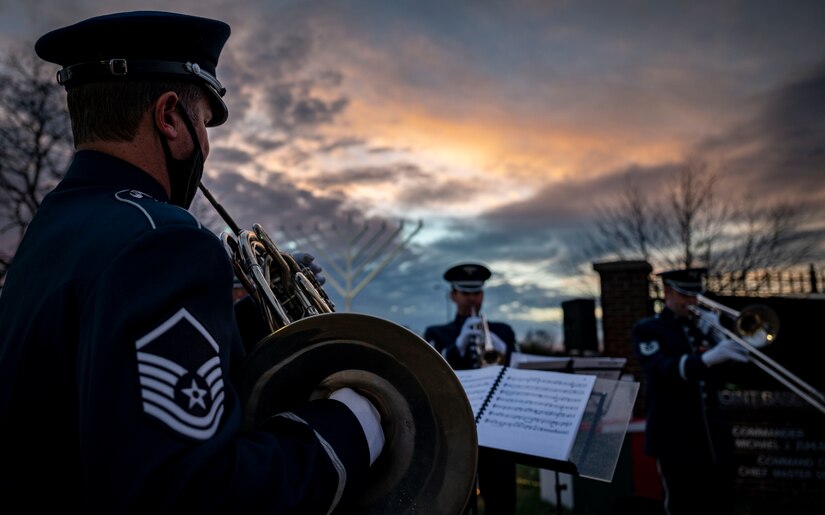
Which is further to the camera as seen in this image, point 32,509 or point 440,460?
point 440,460

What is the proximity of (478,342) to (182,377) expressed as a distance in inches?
181

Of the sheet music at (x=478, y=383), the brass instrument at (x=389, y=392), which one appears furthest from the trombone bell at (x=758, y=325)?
the brass instrument at (x=389, y=392)

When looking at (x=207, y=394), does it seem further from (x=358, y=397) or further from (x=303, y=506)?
(x=358, y=397)

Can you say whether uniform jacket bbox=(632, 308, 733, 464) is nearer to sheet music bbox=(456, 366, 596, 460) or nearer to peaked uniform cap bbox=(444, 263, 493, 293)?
peaked uniform cap bbox=(444, 263, 493, 293)

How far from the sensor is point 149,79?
1.33 meters

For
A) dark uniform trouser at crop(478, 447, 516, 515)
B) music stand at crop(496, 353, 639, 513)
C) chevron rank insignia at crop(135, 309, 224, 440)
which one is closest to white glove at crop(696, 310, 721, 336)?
dark uniform trouser at crop(478, 447, 516, 515)

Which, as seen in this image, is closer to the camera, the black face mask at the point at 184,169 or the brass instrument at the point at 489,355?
the black face mask at the point at 184,169

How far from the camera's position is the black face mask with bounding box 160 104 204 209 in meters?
1.36

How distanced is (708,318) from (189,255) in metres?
5.32

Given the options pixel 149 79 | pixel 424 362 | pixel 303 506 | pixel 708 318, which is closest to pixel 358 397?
pixel 424 362

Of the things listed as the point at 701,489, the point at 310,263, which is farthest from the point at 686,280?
the point at 310,263

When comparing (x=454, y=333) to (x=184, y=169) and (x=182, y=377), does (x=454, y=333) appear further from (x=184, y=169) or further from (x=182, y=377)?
(x=182, y=377)

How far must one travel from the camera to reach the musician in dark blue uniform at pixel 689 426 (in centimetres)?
478

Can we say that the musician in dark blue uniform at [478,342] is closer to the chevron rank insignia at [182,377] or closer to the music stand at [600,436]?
the music stand at [600,436]
